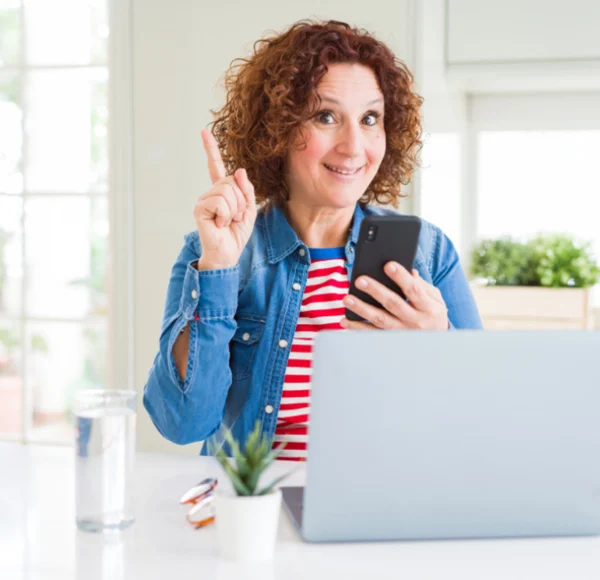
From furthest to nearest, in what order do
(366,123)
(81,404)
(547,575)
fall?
(366,123) < (81,404) < (547,575)

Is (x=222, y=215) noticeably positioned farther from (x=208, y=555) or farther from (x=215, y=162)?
(x=208, y=555)

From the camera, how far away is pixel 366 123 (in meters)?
1.54

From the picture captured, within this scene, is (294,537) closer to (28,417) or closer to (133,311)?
(133,311)

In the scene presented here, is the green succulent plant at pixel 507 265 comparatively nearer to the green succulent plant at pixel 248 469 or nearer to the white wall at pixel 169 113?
the white wall at pixel 169 113

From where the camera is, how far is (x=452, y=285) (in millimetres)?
1580

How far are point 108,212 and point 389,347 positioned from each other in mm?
2056

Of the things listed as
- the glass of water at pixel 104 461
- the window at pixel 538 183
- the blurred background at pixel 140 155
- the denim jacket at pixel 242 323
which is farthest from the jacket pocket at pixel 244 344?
the window at pixel 538 183

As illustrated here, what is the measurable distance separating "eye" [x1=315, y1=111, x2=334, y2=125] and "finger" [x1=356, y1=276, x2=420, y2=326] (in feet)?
1.25

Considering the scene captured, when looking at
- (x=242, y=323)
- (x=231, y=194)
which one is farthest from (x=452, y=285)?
(x=231, y=194)

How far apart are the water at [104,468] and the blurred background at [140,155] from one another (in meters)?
1.69

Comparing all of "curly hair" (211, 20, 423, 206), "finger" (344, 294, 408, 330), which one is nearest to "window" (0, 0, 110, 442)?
"curly hair" (211, 20, 423, 206)

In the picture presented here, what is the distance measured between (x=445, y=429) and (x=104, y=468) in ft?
1.23

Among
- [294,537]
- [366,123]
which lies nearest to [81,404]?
[294,537]

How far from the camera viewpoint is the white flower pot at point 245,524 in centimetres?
85
